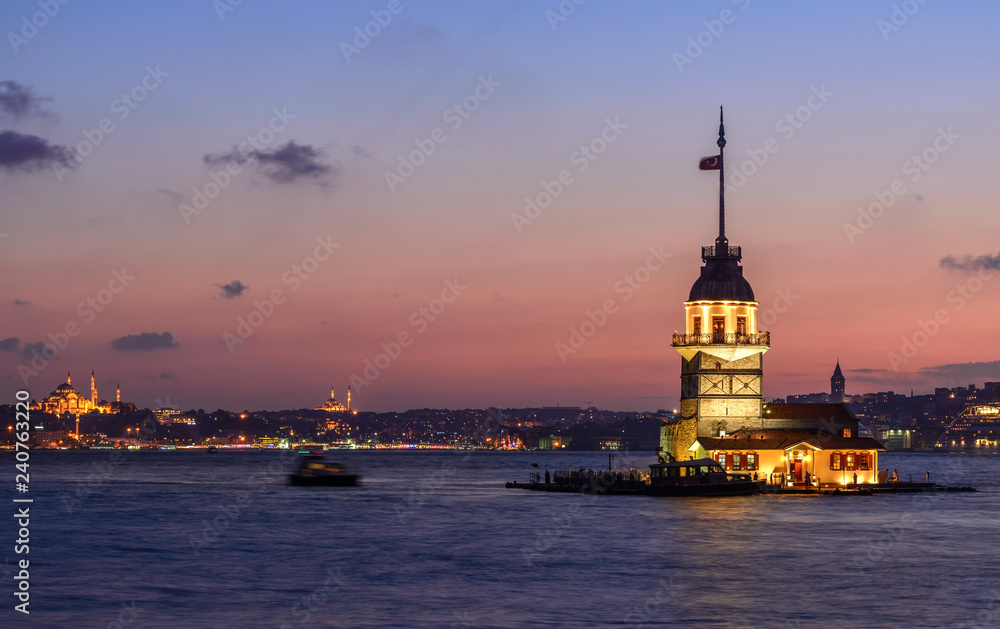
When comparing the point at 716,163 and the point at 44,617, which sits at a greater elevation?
the point at 716,163

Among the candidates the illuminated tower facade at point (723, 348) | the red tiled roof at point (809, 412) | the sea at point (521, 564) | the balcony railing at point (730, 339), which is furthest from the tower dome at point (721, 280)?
the sea at point (521, 564)

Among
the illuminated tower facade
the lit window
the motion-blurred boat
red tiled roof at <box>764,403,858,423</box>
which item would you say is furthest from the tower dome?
the motion-blurred boat

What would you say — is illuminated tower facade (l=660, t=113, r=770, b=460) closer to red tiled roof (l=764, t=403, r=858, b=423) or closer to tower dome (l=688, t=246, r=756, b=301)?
tower dome (l=688, t=246, r=756, b=301)

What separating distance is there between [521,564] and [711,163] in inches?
1665

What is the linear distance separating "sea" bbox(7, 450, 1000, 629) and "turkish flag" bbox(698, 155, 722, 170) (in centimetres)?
2229

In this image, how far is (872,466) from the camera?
96000 mm

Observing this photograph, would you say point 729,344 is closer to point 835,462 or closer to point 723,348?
point 723,348

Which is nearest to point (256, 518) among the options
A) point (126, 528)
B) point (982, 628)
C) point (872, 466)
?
point (126, 528)

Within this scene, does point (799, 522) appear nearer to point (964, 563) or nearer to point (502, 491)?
point (964, 563)

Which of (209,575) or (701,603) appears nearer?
(701,603)

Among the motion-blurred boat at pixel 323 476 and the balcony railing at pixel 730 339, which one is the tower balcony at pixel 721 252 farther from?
the motion-blurred boat at pixel 323 476

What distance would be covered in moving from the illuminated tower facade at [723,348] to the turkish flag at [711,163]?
6147mm

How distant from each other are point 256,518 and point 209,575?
97.6 feet

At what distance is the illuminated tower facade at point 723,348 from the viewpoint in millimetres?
91938
